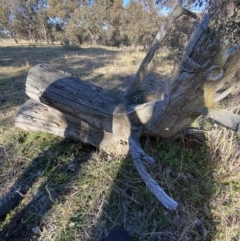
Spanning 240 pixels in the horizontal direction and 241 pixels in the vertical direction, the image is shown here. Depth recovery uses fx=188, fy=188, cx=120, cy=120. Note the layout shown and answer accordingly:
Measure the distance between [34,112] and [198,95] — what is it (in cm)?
233

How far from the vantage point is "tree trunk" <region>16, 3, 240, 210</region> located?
141 cm

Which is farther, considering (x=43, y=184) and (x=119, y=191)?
(x=43, y=184)

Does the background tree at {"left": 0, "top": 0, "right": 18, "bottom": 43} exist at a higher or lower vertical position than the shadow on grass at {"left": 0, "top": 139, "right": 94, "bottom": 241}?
lower

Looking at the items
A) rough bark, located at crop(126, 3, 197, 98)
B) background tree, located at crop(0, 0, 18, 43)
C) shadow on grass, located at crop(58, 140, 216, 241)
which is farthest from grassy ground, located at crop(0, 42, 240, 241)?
background tree, located at crop(0, 0, 18, 43)

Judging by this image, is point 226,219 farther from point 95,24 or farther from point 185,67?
point 95,24

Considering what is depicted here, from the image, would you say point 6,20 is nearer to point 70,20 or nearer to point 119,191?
point 70,20

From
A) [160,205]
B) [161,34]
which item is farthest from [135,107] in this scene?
[161,34]

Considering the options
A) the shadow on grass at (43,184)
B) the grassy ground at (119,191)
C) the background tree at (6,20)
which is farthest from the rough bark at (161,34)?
the background tree at (6,20)

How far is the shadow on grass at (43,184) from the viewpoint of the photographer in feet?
6.05

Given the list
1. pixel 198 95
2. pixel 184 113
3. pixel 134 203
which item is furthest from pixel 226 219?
pixel 198 95

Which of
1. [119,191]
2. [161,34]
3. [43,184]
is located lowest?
[43,184]

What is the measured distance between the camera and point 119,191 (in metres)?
1.96

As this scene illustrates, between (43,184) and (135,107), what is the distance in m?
1.37

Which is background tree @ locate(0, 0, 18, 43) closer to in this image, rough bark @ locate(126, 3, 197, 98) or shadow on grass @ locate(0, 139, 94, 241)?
rough bark @ locate(126, 3, 197, 98)
